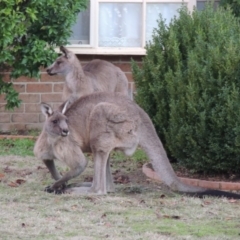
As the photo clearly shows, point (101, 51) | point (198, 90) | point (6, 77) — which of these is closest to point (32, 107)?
point (6, 77)

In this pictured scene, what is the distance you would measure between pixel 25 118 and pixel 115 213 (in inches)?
231

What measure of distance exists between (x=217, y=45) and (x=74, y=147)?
215 cm

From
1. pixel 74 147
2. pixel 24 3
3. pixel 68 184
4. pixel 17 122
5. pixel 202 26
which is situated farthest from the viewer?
pixel 17 122

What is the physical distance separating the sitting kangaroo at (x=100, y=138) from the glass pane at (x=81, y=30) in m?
4.49

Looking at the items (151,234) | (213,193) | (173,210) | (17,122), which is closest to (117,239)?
(151,234)

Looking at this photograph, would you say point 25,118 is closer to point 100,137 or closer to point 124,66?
point 124,66

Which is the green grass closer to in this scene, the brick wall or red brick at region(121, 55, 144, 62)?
the brick wall

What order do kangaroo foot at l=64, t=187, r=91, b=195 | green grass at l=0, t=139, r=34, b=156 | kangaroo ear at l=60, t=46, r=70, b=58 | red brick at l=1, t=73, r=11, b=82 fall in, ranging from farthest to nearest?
red brick at l=1, t=73, r=11, b=82 < kangaroo ear at l=60, t=46, r=70, b=58 < green grass at l=0, t=139, r=34, b=156 < kangaroo foot at l=64, t=187, r=91, b=195

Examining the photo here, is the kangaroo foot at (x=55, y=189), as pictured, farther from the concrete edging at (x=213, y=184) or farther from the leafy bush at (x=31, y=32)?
the leafy bush at (x=31, y=32)

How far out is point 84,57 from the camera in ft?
46.2

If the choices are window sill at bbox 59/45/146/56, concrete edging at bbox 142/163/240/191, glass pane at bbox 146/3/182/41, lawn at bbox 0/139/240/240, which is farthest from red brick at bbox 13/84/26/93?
concrete edging at bbox 142/163/240/191

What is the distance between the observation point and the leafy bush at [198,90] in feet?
32.1

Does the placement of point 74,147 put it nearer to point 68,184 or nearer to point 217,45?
point 68,184

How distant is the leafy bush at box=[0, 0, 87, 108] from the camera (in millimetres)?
11992
